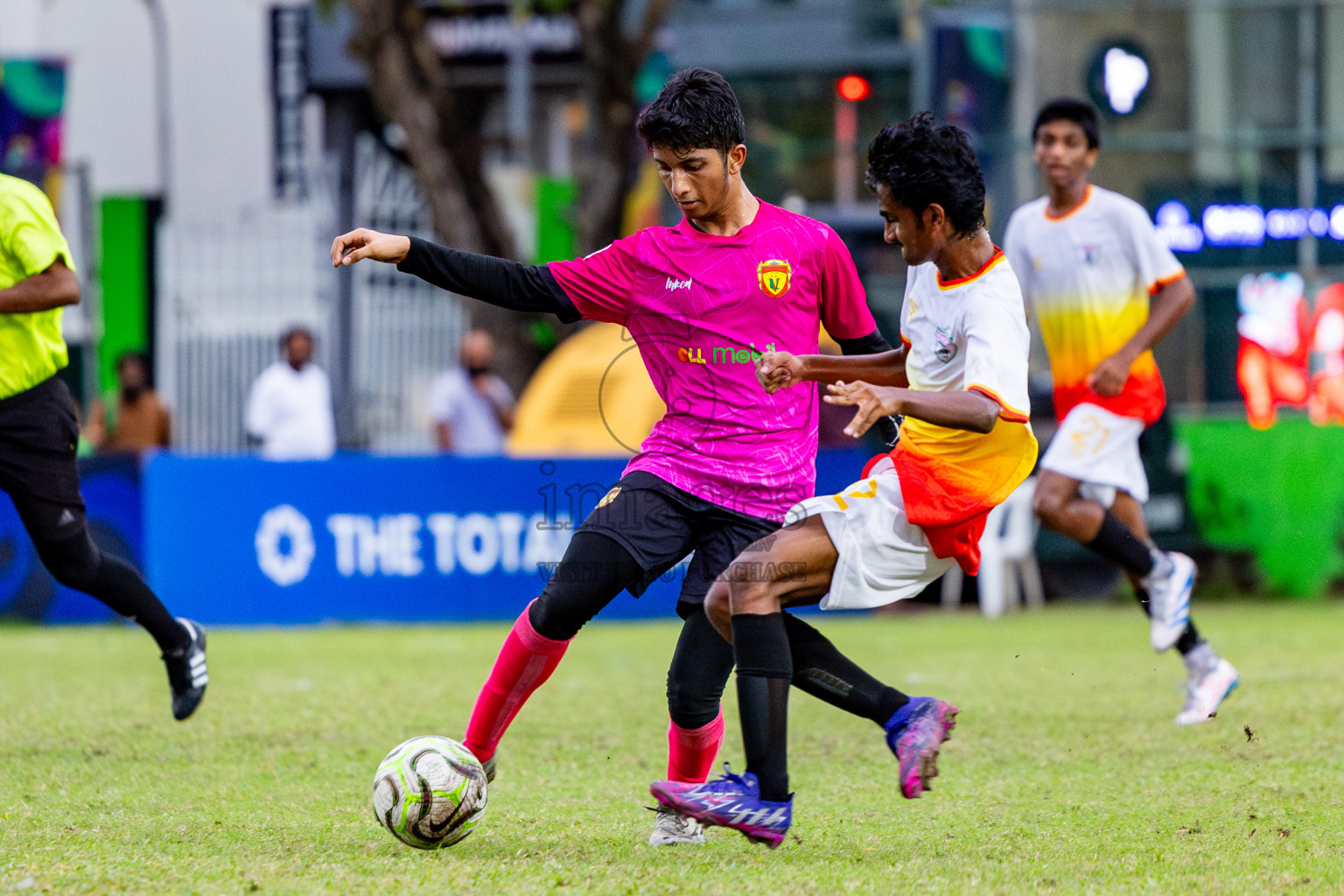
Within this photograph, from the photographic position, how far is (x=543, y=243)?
2156 cm

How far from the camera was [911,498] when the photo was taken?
435 cm

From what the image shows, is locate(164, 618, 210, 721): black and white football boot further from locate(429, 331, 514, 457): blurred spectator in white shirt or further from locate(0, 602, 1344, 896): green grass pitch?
locate(429, 331, 514, 457): blurred spectator in white shirt

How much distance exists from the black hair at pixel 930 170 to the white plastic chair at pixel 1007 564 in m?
8.21

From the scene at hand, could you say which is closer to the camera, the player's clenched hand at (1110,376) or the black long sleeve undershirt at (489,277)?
the black long sleeve undershirt at (489,277)

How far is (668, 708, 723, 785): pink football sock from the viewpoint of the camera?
4.71 m

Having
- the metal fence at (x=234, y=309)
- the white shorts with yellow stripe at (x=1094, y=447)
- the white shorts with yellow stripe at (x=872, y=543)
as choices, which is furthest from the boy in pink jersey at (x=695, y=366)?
the metal fence at (x=234, y=309)

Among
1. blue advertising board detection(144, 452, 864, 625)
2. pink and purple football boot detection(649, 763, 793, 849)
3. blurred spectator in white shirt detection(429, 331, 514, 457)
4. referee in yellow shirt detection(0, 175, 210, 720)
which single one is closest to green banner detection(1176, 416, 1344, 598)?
blue advertising board detection(144, 452, 864, 625)

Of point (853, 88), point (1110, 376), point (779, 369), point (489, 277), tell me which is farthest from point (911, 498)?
point (853, 88)

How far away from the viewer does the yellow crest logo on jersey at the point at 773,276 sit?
454 cm

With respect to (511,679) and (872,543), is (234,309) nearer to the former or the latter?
(511,679)

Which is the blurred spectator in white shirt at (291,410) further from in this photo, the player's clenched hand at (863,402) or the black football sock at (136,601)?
the player's clenched hand at (863,402)

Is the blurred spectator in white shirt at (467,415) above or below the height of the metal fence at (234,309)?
below

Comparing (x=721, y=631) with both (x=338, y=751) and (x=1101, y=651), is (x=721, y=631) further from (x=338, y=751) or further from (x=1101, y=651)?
(x=1101, y=651)

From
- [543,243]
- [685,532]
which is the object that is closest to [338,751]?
[685,532]
